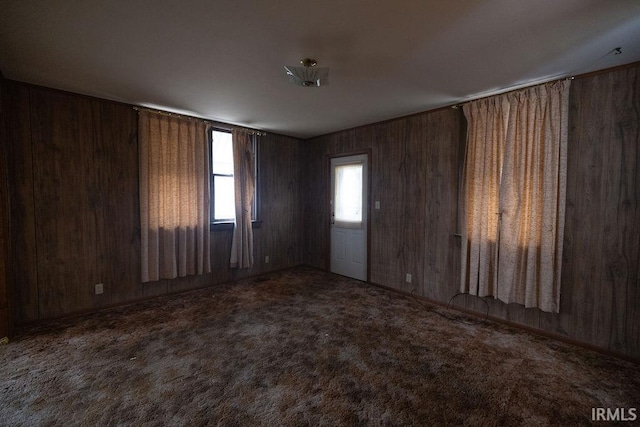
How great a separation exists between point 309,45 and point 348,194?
285 centimetres

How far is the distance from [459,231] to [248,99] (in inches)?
119

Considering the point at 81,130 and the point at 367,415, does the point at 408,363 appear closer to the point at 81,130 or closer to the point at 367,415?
the point at 367,415

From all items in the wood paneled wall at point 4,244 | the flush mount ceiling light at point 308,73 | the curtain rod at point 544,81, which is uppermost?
the curtain rod at point 544,81

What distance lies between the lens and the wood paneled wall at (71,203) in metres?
2.84

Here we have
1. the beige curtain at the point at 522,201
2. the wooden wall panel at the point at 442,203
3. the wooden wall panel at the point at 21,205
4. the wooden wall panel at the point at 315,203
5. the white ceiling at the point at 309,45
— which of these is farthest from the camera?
the wooden wall panel at the point at 315,203

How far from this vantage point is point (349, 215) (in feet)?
15.4

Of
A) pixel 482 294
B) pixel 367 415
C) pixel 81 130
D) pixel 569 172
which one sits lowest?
pixel 367 415

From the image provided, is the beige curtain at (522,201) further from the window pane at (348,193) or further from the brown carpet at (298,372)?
the window pane at (348,193)

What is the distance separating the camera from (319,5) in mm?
1634

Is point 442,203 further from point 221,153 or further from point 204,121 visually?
point 204,121

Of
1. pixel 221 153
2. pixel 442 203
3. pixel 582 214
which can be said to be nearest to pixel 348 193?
pixel 442 203

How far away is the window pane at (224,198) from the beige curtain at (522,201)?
3409 millimetres

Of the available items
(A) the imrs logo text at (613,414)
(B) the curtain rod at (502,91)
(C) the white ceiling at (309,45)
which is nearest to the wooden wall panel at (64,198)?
(C) the white ceiling at (309,45)

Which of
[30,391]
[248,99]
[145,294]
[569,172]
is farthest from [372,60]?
[145,294]
